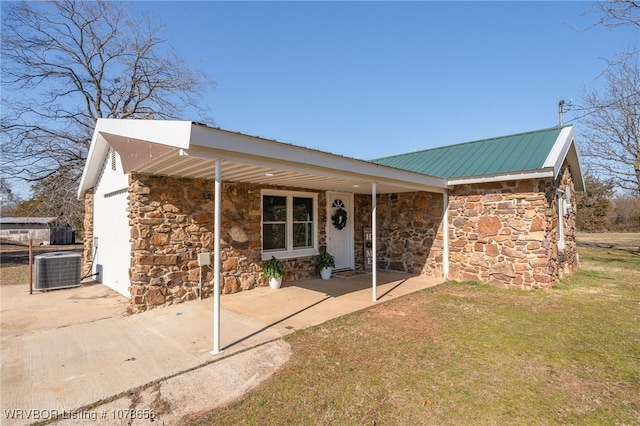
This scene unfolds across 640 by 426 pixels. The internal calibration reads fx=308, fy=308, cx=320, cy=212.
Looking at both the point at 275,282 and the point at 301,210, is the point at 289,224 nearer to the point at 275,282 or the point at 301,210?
the point at 301,210

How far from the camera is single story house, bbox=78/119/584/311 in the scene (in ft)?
15.9

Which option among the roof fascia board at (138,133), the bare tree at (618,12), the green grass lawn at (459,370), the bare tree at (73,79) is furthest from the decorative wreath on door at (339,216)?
the bare tree at (73,79)

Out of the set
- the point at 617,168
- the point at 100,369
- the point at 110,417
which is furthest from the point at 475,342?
the point at 617,168

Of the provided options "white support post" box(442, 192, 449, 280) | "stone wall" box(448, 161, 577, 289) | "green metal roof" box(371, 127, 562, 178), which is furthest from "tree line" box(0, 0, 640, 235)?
"white support post" box(442, 192, 449, 280)

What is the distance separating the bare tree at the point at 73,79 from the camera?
13258 millimetres

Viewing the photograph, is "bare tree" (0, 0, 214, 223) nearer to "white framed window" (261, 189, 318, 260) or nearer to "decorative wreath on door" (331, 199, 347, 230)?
"white framed window" (261, 189, 318, 260)

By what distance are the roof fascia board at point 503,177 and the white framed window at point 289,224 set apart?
3.69m

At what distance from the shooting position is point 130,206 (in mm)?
5594

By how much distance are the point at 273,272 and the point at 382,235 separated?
413 centimetres

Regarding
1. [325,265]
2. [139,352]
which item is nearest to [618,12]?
[325,265]

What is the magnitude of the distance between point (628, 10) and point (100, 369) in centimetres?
973

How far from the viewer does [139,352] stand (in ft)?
12.6

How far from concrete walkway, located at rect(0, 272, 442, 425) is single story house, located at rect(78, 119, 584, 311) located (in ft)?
2.48

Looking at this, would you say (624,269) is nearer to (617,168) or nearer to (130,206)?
(617,168)
